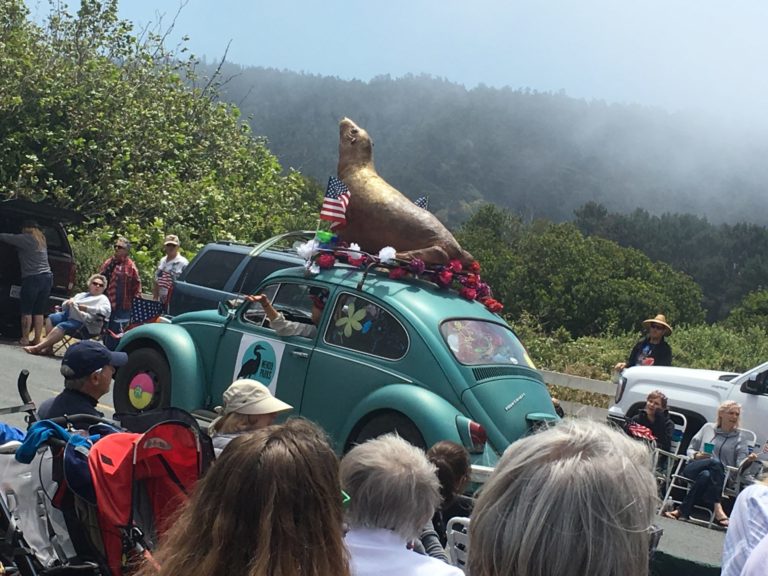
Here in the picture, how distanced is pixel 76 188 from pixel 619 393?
1430 centimetres

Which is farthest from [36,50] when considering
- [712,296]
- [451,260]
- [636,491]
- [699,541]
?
[712,296]

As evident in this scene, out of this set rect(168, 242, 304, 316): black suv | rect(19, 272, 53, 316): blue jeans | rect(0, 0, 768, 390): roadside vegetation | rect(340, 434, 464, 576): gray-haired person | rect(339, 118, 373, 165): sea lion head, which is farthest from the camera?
rect(0, 0, 768, 390): roadside vegetation

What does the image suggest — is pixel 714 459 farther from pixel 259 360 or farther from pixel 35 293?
pixel 35 293

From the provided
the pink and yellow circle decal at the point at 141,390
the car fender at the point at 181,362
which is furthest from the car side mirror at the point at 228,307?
the pink and yellow circle decal at the point at 141,390

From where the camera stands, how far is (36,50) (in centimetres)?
A: 2241

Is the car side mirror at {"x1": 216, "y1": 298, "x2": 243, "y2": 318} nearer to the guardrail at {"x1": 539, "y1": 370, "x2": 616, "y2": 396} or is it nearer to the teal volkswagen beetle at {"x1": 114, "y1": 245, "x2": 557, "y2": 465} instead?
the teal volkswagen beetle at {"x1": 114, "y1": 245, "x2": 557, "y2": 465}

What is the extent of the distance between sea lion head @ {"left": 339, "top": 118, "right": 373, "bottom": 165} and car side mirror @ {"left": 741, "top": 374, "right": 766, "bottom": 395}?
4935 mm

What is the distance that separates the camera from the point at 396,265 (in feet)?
27.1

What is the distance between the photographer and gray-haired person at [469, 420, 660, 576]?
199cm

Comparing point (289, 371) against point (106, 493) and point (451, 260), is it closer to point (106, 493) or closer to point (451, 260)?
point (451, 260)

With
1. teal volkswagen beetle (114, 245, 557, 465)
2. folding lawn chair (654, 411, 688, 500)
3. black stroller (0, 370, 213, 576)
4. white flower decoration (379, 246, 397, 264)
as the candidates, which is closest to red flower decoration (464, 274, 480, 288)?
teal volkswagen beetle (114, 245, 557, 465)

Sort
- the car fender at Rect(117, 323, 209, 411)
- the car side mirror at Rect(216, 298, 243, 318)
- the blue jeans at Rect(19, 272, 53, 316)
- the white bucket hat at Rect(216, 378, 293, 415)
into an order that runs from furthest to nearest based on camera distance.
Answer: the blue jeans at Rect(19, 272, 53, 316), the car side mirror at Rect(216, 298, 243, 318), the car fender at Rect(117, 323, 209, 411), the white bucket hat at Rect(216, 378, 293, 415)

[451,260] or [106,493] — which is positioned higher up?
[451,260]

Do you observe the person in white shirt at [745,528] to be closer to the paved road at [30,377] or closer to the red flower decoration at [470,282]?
the red flower decoration at [470,282]
